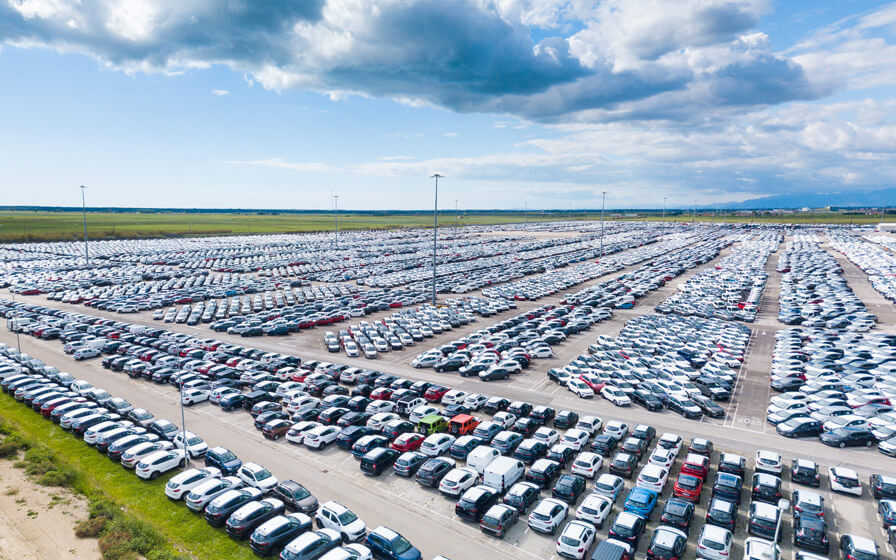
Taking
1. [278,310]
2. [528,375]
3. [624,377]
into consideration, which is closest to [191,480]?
[528,375]

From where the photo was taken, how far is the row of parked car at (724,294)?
202 feet

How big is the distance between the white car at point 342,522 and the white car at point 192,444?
9711 millimetres

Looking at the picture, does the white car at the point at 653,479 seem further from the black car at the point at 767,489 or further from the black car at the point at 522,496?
the black car at the point at 522,496

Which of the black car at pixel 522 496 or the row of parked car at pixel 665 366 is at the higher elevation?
the row of parked car at pixel 665 366

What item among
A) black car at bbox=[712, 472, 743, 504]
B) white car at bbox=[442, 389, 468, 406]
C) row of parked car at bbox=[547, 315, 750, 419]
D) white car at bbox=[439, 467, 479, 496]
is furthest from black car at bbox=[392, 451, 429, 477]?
row of parked car at bbox=[547, 315, 750, 419]

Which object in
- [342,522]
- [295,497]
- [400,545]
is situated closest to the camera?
[400,545]

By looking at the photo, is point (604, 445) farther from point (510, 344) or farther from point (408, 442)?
point (510, 344)

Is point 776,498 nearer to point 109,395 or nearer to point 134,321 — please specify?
point 109,395

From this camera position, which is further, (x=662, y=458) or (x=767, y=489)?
(x=662, y=458)

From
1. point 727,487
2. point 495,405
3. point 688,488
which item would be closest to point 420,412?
point 495,405

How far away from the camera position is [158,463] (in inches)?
943

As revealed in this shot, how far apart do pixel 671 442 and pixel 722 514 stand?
251 inches

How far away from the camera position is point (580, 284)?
85938mm

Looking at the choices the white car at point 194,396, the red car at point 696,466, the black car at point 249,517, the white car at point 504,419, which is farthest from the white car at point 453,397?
the white car at point 194,396
